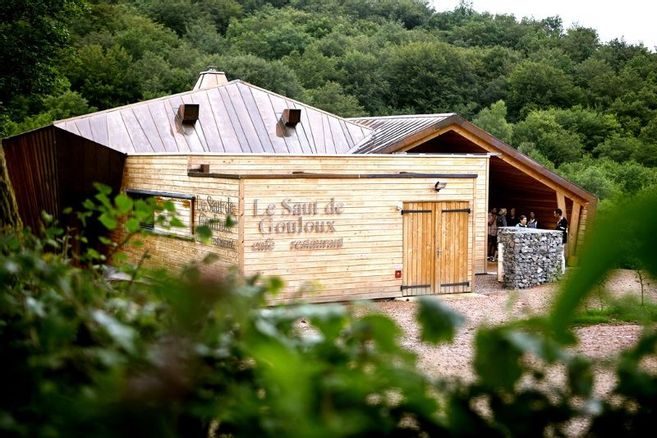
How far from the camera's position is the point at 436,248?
1745 cm

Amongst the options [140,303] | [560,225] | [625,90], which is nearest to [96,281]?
[140,303]

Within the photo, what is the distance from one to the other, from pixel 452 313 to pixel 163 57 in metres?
53.6

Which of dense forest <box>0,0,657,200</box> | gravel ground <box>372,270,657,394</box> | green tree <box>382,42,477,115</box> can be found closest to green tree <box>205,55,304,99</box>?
dense forest <box>0,0,657,200</box>

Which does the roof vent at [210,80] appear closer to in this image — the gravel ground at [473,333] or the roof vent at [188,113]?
the roof vent at [188,113]

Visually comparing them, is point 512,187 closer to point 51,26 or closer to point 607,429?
point 51,26

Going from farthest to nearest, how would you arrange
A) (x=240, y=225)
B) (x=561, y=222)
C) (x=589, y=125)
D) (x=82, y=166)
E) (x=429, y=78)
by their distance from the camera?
(x=429, y=78), (x=589, y=125), (x=561, y=222), (x=82, y=166), (x=240, y=225)

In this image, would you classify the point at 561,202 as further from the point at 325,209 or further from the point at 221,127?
the point at 221,127

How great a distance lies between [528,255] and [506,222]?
4.40 meters

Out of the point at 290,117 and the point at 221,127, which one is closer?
the point at 221,127

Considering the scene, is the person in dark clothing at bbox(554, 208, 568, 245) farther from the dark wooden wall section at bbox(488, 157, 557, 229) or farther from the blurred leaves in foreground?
the blurred leaves in foreground

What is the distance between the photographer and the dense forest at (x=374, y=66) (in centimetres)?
4581

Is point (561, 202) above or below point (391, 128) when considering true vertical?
below

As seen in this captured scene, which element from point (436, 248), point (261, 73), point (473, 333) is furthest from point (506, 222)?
point (261, 73)

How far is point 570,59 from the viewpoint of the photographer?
59.0 metres
